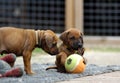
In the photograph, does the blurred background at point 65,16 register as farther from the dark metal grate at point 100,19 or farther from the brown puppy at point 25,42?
the brown puppy at point 25,42

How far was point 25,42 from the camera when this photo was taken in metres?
4.63

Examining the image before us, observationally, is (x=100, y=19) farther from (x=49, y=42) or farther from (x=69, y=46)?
(x=49, y=42)

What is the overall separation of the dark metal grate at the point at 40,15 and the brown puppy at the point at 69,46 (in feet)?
17.5

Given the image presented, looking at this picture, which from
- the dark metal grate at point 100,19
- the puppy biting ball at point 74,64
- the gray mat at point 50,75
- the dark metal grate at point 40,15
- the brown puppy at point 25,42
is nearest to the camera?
the gray mat at point 50,75

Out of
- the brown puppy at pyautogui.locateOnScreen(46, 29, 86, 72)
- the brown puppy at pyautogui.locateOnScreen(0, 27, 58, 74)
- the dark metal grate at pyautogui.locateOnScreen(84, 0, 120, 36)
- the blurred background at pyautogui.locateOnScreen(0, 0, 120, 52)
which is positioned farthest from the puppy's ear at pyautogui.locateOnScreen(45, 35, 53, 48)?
the dark metal grate at pyautogui.locateOnScreen(84, 0, 120, 36)

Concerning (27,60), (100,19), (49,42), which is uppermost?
(49,42)

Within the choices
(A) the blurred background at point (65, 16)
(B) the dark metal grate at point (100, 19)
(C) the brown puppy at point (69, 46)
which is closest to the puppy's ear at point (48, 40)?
(C) the brown puppy at point (69, 46)

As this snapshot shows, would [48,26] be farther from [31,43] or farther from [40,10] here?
[31,43]

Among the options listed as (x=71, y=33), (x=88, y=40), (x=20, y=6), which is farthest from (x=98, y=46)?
(x=71, y=33)

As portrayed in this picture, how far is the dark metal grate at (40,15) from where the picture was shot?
10.3 metres

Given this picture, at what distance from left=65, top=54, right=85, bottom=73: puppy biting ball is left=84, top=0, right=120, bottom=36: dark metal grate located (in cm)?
541

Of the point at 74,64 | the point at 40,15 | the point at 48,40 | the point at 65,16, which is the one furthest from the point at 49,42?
the point at 40,15

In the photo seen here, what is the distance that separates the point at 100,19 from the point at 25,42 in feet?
19.2

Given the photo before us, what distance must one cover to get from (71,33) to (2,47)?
76cm
